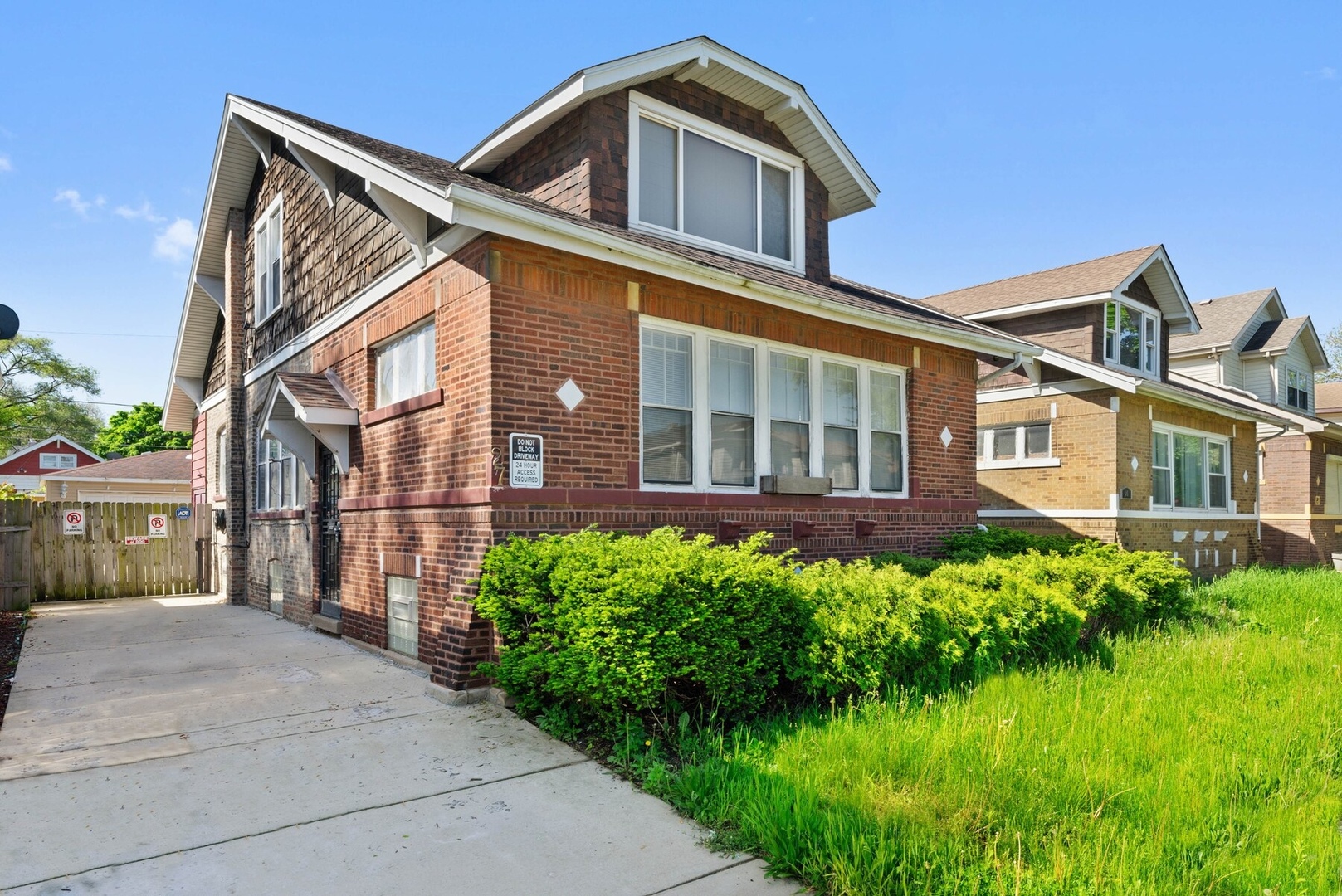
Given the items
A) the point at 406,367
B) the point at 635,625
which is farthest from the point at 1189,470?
the point at 635,625

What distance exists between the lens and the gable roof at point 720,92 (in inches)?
354

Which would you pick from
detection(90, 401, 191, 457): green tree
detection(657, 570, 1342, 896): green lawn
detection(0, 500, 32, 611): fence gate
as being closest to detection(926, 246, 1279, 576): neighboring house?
detection(657, 570, 1342, 896): green lawn

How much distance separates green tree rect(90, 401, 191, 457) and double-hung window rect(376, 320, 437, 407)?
68.0 metres

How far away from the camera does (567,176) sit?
365 inches

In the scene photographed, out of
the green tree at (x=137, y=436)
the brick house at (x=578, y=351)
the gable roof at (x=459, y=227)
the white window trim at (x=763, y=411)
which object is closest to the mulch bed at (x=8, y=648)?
the brick house at (x=578, y=351)

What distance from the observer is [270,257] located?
13.2m

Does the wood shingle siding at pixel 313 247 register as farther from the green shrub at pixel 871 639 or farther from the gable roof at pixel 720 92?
the green shrub at pixel 871 639

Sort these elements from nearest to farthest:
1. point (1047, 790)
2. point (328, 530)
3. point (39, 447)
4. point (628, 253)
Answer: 1. point (1047, 790)
2. point (628, 253)
3. point (328, 530)
4. point (39, 447)

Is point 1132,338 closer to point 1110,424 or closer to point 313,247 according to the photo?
point 1110,424

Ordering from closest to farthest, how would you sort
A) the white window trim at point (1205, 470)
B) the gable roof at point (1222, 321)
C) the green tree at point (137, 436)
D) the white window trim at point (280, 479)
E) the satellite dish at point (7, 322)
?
the satellite dish at point (7, 322) < the white window trim at point (280, 479) < the white window trim at point (1205, 470) < the gable roof at point (1222, 321) < the green tree at point (137, 436)

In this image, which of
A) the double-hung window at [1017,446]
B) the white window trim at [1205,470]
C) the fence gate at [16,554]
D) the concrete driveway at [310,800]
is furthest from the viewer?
the white window trim at [1205,470]

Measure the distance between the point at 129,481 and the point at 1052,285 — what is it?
100 feet

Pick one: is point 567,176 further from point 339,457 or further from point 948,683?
point 948,683

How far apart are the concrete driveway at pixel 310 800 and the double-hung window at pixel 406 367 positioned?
2.81 metres
